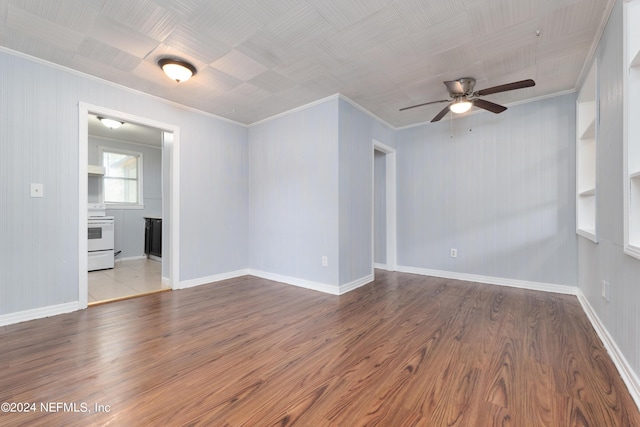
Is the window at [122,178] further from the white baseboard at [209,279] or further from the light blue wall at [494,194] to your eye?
the light blue wall at [494,194]

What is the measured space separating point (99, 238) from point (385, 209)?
5.04 meters

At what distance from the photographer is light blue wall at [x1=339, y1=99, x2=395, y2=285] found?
3441 mm

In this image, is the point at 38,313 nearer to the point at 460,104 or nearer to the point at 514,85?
the point at 460,104

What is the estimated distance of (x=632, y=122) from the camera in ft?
5.20

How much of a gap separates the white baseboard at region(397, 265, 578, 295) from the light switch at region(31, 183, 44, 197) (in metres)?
4.69

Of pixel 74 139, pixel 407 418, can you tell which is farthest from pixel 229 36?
pixel 407 418

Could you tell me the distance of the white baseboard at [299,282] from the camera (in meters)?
3.39

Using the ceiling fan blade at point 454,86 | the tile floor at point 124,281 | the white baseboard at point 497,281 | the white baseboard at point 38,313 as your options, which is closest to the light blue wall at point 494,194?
the white baseboard at point 497,281

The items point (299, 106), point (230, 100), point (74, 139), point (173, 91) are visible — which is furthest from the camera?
point (299, 106)

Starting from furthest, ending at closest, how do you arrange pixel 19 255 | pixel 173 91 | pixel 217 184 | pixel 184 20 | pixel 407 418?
pixel 217 184
pixel 173 91
pixel 19 255
pixel 184 20
pixel 407 418

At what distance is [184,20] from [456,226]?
4082 mm

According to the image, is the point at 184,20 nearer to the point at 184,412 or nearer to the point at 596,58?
the point at 184,412

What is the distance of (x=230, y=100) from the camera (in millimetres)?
3488

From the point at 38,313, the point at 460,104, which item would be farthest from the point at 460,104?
the point at 38,313
